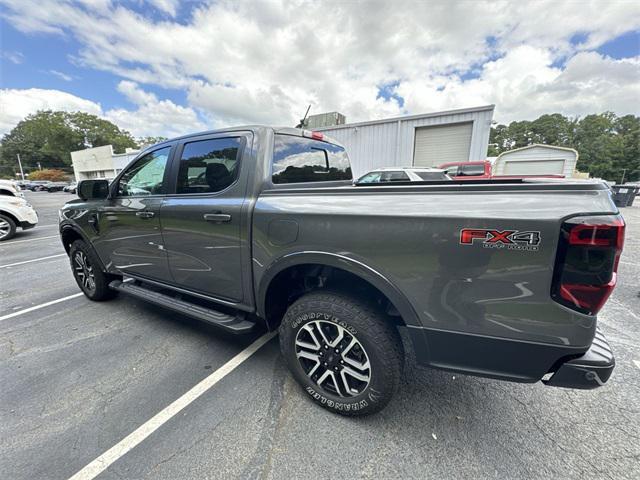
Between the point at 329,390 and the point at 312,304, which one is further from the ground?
the point at 312,304

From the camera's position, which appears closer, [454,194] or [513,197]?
[513,197]

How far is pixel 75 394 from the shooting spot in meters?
2.16

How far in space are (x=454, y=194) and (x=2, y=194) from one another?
38.3 feet

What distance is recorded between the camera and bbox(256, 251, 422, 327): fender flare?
5.11ft

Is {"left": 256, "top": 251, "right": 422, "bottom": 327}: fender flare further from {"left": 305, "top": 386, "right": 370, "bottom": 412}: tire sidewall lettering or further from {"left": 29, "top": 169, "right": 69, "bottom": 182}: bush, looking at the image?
{"left": 29, "top": 169, "right": 69, "bottom": 182}: bush

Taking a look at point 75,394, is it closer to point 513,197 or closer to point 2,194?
point 513,197

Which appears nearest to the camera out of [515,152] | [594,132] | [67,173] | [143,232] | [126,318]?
[143,232]

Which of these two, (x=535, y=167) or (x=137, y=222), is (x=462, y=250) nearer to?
(x=137, y=222)

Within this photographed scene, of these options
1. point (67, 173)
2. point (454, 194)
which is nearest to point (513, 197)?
point (454, 194)

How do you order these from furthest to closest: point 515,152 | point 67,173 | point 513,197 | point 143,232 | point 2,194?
point 67,173, point 515,152, point 2,194, point 143,232, point 513,197

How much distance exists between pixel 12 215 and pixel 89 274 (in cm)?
707

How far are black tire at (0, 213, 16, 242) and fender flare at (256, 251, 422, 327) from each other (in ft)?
33.3

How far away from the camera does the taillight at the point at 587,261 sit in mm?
1148

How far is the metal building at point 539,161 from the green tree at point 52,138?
83656 millimetres
